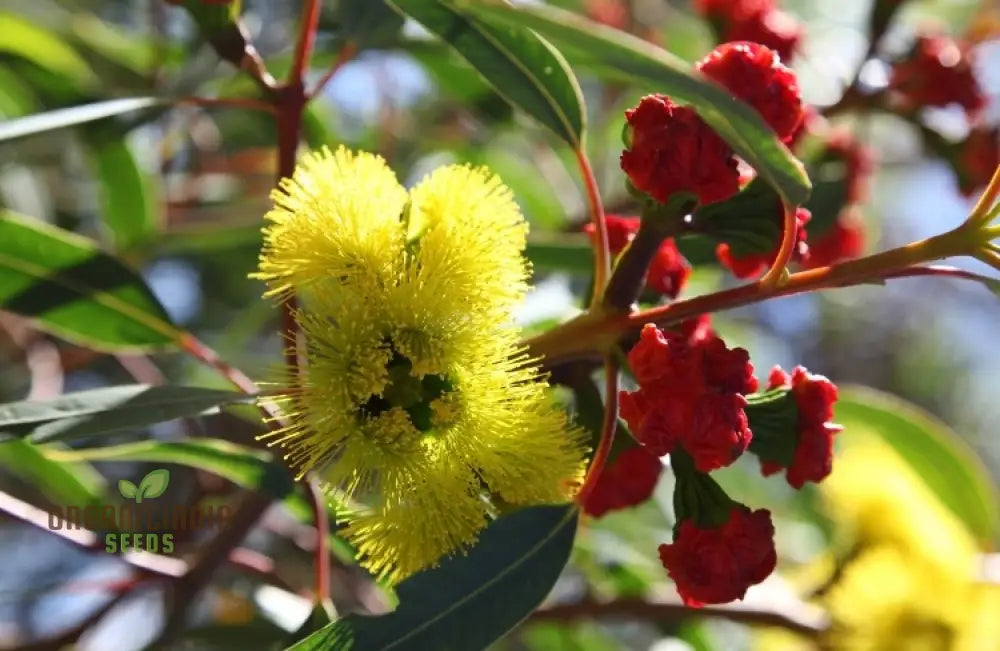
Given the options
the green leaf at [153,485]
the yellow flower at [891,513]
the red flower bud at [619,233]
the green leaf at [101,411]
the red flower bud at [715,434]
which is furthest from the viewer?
the yellow flower at [891,513]

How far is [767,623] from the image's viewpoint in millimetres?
1513

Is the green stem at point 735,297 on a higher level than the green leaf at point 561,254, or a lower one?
→ lower

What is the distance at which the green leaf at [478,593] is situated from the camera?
35.1 inches

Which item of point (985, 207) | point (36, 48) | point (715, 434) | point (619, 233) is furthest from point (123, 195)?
point (985, 207)

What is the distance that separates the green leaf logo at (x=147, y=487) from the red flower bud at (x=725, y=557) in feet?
2.05

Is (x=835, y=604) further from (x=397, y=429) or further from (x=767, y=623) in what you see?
(x=397, y=429)

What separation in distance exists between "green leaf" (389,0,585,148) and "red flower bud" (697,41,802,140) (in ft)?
0.45

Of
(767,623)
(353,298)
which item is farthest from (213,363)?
(767,623)

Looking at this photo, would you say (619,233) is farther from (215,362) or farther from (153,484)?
(153,484)

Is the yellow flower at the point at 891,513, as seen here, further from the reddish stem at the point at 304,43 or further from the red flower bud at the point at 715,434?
the reddish stem at the point at 304,43

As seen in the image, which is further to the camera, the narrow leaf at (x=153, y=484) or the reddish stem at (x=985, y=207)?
the narrow leaf at (x=153, y=484)

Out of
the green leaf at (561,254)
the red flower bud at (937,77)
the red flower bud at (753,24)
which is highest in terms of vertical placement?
the red flower bud at (753,24)

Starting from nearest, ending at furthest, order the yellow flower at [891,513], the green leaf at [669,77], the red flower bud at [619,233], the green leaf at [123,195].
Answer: the green leaf at [669,77] < the red flower bud at [619,233] < the yellow flower at [891,513] < the green leaf at [123,195]

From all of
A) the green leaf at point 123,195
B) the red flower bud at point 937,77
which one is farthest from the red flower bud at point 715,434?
the green leaf at point 123,195
